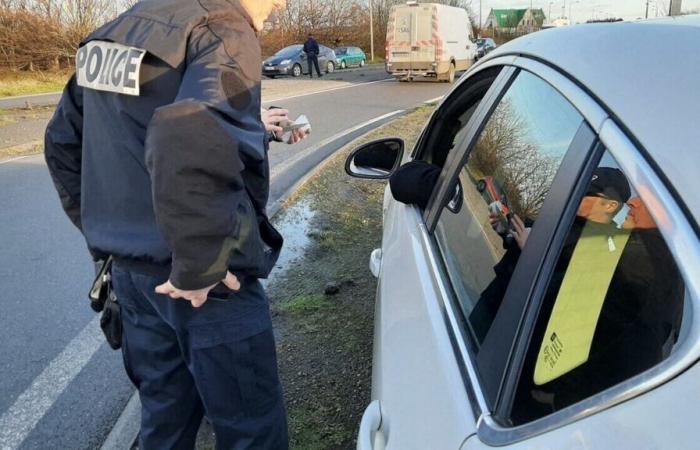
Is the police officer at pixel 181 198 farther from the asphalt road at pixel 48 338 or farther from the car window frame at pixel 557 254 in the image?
the asphalt road at pixel 48 338

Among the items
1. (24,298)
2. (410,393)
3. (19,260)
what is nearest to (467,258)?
(410,393)

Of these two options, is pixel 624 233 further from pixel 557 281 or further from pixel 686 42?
pixel 686 42

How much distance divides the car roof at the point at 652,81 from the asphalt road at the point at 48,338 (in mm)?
2667

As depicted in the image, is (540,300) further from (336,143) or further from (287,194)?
(336,143)

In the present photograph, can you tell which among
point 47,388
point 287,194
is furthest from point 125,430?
point 287,194

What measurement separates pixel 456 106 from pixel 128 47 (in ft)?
4.69

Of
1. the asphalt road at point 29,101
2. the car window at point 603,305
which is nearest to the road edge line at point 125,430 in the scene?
the car window at point 603,305

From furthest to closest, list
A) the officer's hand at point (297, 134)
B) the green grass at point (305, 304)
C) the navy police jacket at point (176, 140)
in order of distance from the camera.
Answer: the green grass at point (305, 304) < the officer's hand at point (297, 134) < the navy police jacket at point (176, 140)

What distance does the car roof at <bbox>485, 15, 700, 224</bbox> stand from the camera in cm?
87

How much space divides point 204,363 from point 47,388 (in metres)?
1.93

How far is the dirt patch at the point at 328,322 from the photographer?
9.55 ft

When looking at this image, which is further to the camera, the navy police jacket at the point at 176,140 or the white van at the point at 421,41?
the white van at the point at 421,41

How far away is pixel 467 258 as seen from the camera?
1.67m

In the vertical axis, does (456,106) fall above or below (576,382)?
above
